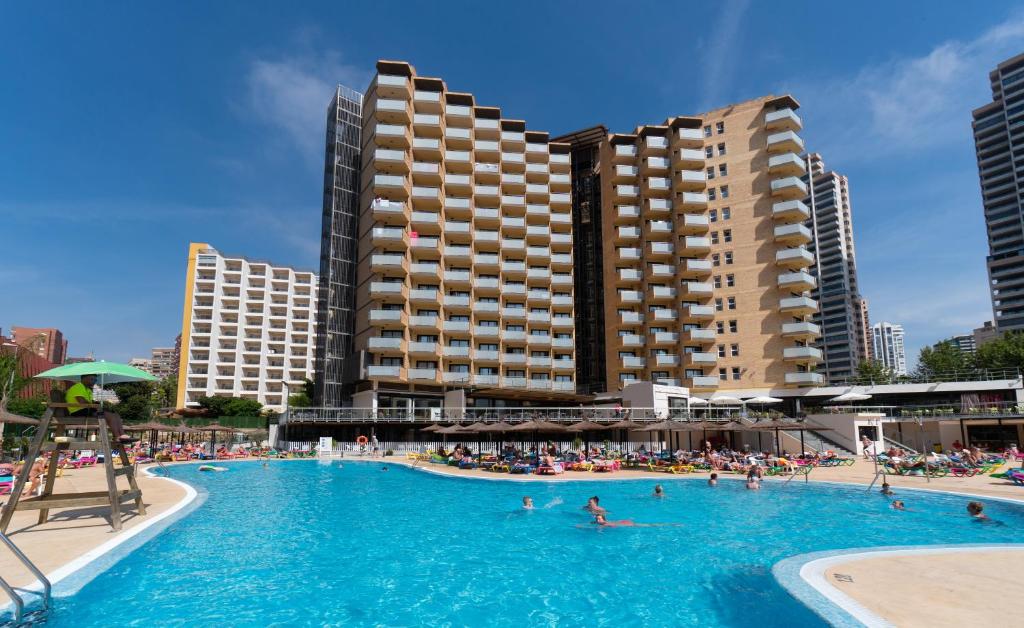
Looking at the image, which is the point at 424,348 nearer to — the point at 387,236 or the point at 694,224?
the point at 387,236

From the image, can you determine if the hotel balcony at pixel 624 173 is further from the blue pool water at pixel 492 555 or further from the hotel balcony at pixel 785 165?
the blue pool water at pixel 492 555

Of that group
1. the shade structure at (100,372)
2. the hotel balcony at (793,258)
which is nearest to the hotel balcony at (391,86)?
the hotel balcony at (793,258)

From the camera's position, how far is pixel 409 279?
5938 centimetres

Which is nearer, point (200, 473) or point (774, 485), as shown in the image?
point (774, 485)

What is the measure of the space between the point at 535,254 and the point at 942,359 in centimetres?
6468

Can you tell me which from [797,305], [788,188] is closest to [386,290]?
[797,305]

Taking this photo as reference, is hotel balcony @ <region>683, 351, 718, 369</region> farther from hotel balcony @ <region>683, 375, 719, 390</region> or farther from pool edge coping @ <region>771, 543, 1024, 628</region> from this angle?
pool edge coping @ <region>771, 543, 1024, 628</region>

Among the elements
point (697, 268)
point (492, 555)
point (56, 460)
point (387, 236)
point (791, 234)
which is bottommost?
point (492, 555)

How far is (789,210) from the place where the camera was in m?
59.5

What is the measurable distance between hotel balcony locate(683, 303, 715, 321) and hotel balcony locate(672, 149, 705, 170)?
17.1 m

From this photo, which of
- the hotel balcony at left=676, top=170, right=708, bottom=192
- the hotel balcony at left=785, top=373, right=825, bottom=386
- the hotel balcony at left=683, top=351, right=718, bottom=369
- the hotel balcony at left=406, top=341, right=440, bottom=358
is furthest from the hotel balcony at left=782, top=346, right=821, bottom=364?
the hotel balcony at left=406, top=341, right=440, bottom=358

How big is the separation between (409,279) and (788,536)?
4893 cm

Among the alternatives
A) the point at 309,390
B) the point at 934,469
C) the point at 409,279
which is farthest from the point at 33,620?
the point at 309,390

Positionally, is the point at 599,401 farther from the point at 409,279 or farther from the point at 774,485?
the point at 774,485
